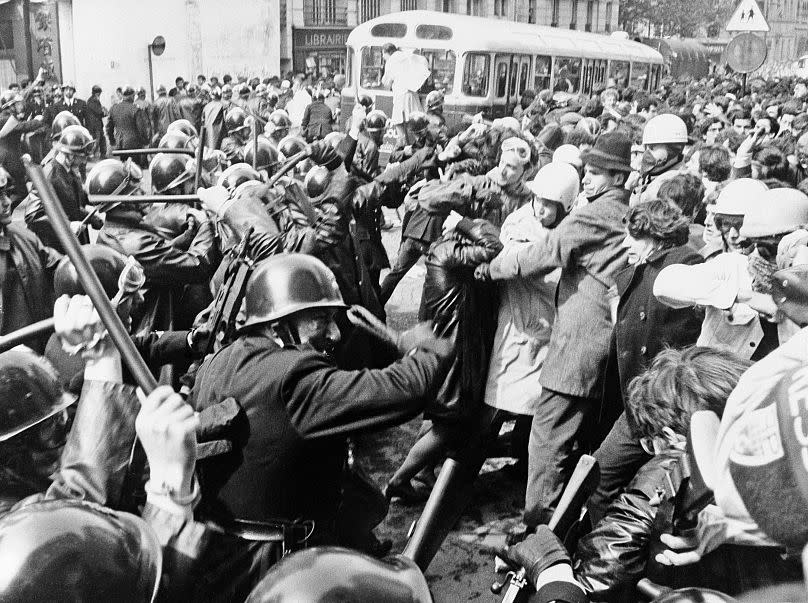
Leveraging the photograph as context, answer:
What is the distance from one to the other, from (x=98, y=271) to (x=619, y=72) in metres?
22.5

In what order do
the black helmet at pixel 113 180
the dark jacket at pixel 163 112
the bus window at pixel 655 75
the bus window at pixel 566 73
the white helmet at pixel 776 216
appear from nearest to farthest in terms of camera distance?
the white helmet at pixel 776 216
the black helmet at pixel 113 180
the dark jacket at pixel 163 112
the bus window at pixel 566 73
the bus window at pixel 655 75

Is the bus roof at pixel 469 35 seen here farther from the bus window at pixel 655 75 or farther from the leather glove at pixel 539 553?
the leather glove at pixel 539 553

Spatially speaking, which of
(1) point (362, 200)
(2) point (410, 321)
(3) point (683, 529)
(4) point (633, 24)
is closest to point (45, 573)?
(3) point (683, 529)

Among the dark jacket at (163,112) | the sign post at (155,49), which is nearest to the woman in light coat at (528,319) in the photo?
the dark jacket at (163,112)

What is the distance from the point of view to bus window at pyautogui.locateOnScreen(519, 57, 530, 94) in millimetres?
18894

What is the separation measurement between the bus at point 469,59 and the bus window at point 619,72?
1.98 meters

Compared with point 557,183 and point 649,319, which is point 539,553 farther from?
point 557,183

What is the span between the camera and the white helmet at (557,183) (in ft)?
14.8

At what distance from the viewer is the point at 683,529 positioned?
2.08 m

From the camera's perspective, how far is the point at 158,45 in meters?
23.0

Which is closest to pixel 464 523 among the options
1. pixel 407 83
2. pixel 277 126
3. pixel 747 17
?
pixel 277 126

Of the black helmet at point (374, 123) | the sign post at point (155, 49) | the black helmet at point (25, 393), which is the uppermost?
the sign post at point (155, 49)

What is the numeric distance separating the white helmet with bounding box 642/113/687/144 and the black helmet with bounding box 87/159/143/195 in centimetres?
357

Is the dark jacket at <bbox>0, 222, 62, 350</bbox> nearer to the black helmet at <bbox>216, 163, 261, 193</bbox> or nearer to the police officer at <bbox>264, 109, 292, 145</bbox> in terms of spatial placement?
the black helmet at <bbox>216, 163, 261, 193</bbox>
